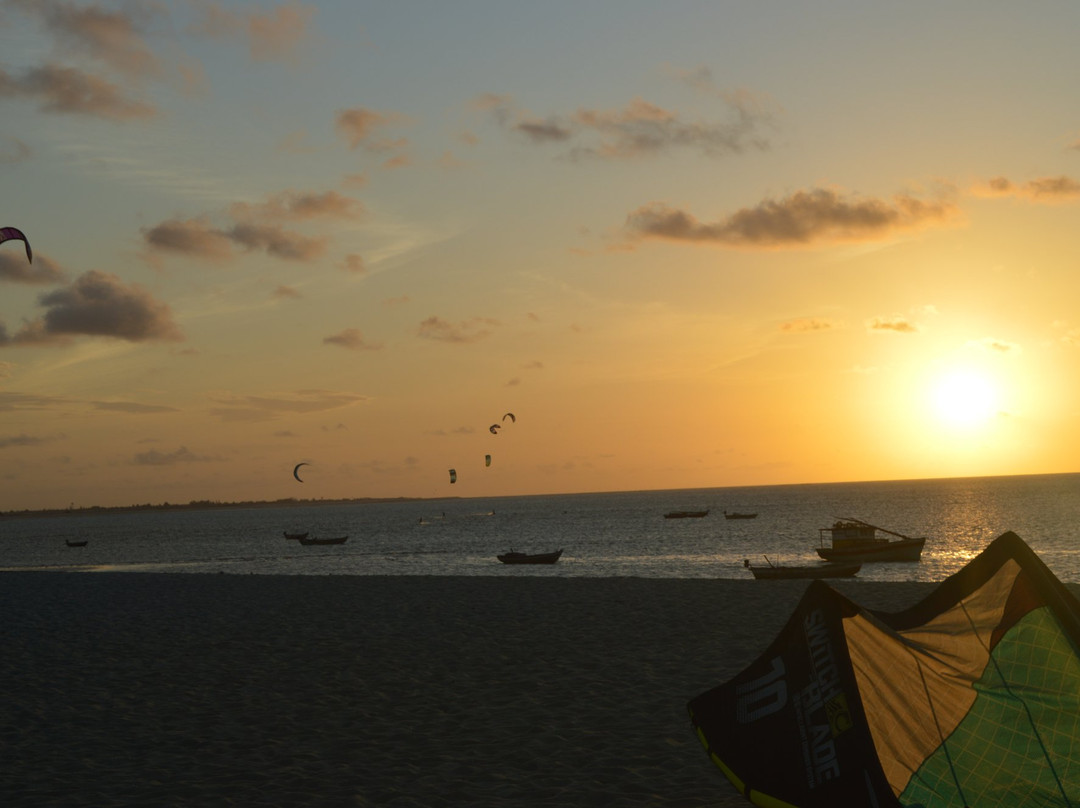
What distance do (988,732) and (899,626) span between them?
131cm

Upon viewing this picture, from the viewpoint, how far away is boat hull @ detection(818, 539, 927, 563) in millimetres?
A: 61156

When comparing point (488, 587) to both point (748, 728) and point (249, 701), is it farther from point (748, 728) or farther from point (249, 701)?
point (748, 728)

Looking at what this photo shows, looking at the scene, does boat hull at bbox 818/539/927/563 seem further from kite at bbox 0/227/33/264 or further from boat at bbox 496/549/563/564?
kite at bbox 0/227/33/264

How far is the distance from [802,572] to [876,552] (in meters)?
21.8

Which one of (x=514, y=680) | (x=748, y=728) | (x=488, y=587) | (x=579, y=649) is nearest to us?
(x=748, y=728)

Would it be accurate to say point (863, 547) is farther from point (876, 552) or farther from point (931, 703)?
point (931, 703)

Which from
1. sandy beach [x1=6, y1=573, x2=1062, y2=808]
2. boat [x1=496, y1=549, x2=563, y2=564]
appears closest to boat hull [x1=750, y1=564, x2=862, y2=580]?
sandy beach [x1=6, y1=573, x2=1062, y2=808]

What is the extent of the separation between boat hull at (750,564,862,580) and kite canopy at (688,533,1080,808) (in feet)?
115

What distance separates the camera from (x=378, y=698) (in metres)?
15.3

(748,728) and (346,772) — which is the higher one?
(748,728)

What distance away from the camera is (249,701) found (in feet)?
50.3

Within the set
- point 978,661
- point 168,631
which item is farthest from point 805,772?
point 168,631

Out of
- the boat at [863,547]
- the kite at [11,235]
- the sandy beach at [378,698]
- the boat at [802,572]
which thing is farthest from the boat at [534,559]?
the kite at [11,235]

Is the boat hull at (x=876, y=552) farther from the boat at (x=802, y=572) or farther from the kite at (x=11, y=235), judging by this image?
the kite at (x=11, y=235)
